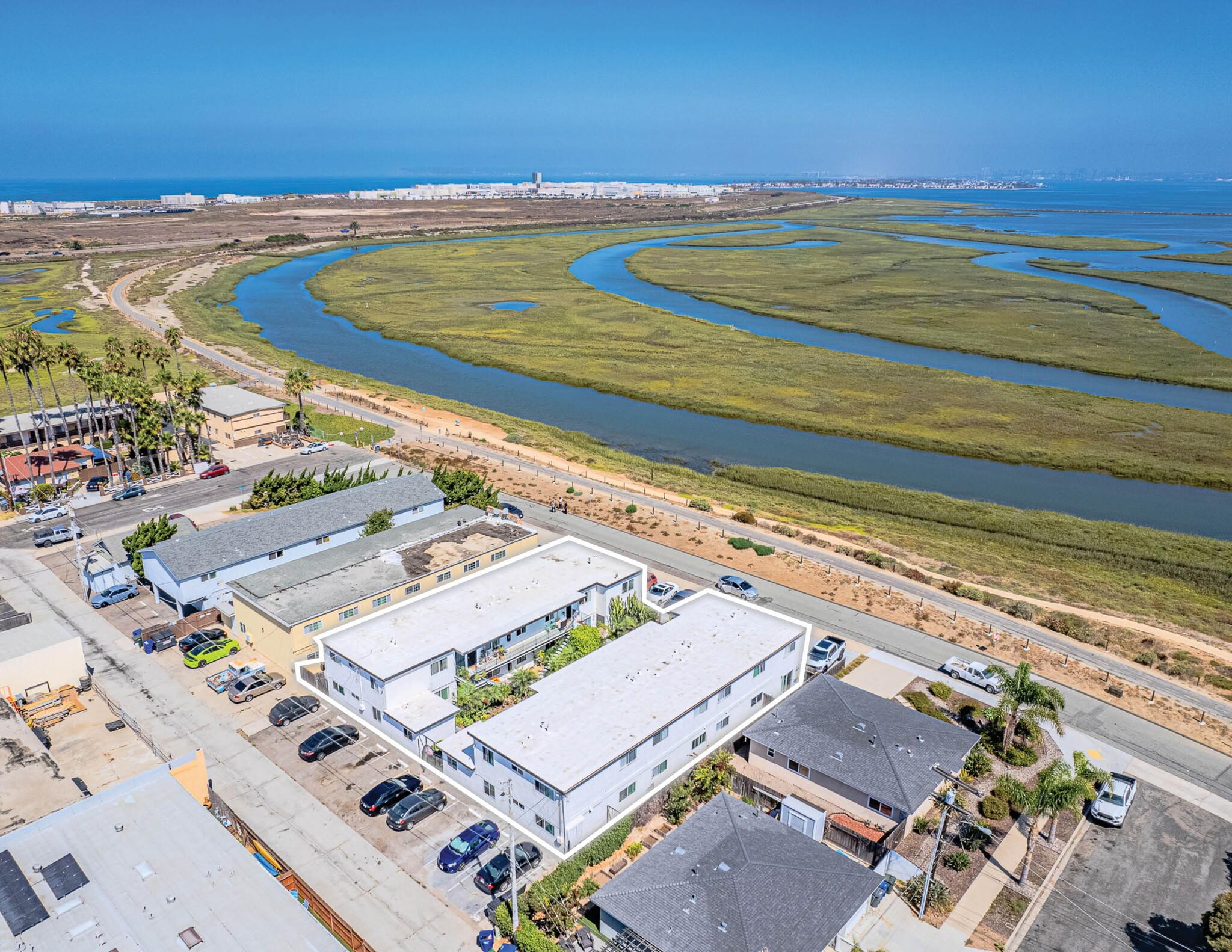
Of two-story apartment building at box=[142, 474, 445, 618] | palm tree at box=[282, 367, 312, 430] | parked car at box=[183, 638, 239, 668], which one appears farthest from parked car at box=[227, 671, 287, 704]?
palm tree at box=[282, 367, 312, 430]

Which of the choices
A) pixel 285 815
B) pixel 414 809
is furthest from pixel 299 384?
pixel 414 809

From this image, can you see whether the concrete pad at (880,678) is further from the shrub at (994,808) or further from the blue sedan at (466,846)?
the blue sedan at (466,846)

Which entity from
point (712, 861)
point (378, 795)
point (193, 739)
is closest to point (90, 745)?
point (193, 739)

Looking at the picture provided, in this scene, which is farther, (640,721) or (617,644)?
(617,644)

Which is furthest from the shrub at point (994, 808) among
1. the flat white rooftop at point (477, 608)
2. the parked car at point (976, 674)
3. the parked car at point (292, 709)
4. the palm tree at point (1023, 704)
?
the parked car at point (292, 709)

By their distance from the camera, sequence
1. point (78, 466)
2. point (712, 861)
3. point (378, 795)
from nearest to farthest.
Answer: point (712, 861), point (378, 795), point (78, 466)

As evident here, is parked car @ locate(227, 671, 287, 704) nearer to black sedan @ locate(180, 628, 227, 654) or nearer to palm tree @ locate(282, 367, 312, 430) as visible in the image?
black sedan @ locate(180, 628, 227, 654)

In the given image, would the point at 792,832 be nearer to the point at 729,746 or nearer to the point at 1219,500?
the point at 729,746
